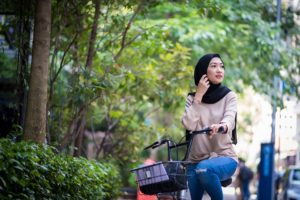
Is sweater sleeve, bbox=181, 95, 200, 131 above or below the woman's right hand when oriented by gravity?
below

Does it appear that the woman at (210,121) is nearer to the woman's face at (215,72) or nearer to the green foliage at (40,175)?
the woman's face at (215,72)

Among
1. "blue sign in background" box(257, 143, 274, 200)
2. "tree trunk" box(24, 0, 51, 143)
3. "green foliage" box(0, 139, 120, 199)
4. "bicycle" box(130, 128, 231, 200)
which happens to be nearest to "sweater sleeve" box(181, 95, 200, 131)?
"bicycle" box(130, 128, 231, 200)

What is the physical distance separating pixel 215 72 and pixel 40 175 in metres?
1.87

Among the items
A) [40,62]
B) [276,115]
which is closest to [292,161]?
[276,115]

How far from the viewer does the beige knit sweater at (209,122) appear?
7.03m

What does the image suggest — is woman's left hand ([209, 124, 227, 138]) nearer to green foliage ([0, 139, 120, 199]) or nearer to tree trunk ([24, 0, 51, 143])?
green foliage ([0, 139, 120, 199])

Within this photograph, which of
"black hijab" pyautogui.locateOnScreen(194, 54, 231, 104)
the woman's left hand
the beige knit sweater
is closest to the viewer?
the woman's left hand

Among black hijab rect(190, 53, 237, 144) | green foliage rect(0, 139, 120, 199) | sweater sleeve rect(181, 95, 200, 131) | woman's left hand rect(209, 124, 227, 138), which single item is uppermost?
black hijab rect(190, 53, 237, 144)

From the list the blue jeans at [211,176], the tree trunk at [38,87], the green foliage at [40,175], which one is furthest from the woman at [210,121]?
the tree trunk at [38,87]

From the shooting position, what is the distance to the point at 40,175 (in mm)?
6980

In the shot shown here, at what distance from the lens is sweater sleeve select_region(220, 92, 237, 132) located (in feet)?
22.6

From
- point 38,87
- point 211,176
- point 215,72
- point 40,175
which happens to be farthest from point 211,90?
point 38,87

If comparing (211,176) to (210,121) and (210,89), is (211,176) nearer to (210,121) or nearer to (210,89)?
(210,121)

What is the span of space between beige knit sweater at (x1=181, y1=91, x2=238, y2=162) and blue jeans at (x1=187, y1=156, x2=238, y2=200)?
0.11 metres
